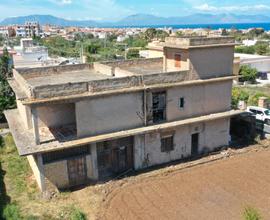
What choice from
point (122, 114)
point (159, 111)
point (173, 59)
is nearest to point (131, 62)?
point (173, 59)

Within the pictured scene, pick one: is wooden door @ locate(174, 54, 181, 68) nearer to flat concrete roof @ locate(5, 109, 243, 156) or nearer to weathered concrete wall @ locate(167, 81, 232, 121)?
weathered concrete wall @ locate(167, 81, 232, 121)

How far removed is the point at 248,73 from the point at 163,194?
3733 centimetres

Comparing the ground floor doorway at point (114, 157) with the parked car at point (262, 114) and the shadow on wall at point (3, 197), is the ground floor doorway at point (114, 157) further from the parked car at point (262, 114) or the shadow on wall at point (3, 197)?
the parked car at point (262, 114)

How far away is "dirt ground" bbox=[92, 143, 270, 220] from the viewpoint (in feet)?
55.3

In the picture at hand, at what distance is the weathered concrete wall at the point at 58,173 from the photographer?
18688 mm

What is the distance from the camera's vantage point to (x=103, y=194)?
1880cm

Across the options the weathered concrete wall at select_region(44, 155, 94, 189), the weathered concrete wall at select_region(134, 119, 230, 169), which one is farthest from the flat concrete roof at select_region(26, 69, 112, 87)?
the weathered concrete wall at select_region(44, 155, 94, 189)

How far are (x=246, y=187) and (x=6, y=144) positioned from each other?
19.1m

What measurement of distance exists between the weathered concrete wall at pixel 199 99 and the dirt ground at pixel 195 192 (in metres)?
3.50

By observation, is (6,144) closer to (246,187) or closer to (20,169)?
(20,169)

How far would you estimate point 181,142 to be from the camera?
2303 cm

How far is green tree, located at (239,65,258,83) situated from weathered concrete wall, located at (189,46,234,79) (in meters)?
28.8

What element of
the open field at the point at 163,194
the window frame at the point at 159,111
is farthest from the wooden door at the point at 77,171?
the window frame at the point at 159,111

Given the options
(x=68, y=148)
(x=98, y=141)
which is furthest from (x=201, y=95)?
(x=68, y=148)
